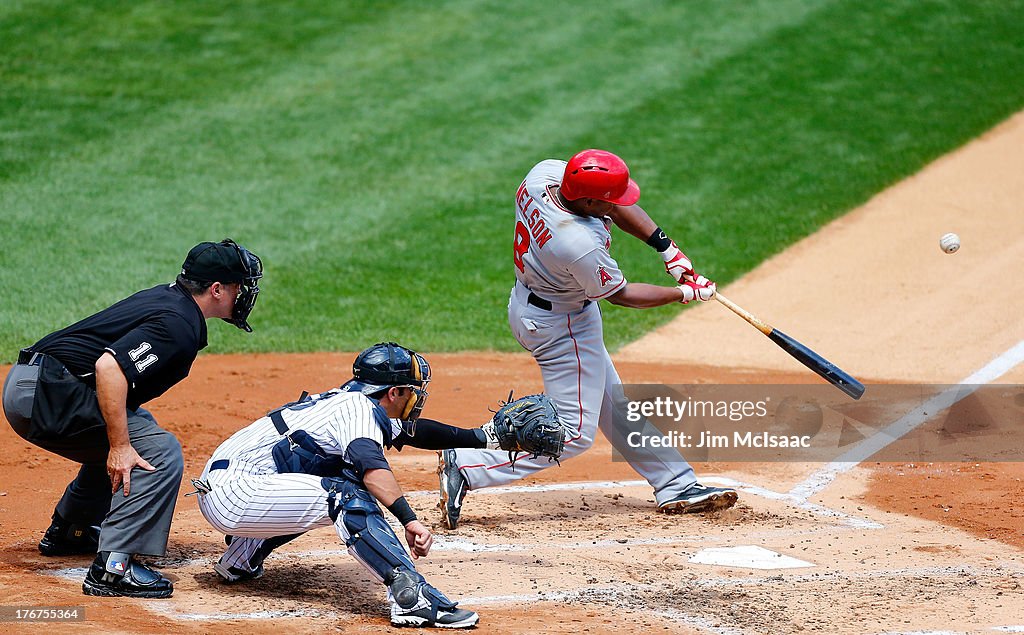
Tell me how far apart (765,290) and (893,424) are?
10.6 feet

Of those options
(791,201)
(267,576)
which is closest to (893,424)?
(267,576)

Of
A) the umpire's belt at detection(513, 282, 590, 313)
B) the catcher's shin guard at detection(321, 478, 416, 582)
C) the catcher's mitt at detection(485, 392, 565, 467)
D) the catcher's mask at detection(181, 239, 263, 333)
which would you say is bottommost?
the catcher's shin guard at detection(321, 478, 416, 582)

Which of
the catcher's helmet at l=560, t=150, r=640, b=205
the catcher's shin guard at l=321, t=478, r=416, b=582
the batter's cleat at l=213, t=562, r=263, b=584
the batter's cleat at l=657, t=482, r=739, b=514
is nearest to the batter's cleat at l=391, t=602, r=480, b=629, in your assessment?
the catcher's shin guard at l=321, t=478, r=416, b=582

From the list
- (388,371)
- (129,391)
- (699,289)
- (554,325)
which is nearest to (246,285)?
(129,391)

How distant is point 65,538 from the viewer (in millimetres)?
5371

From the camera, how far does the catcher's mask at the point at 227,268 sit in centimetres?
501

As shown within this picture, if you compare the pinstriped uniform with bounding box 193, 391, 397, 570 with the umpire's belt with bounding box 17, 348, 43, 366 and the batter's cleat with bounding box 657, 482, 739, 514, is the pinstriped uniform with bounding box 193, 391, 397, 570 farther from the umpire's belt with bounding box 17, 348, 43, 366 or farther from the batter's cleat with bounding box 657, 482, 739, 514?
the batter's cleat with bounding box 657, 482, 739, 514

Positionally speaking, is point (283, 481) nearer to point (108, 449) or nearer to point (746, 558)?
point (108, 449)

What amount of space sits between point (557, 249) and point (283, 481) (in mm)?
1766

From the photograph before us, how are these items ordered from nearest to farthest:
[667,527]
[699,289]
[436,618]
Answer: [436,618]
[667,527]
[699,289]

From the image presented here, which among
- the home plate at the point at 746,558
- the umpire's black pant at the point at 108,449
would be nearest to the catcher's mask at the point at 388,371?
the umpire's black pant at the point at 108,449

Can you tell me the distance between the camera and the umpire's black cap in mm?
5012

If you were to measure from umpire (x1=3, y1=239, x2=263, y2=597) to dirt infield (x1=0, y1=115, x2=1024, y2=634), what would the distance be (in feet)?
0.74

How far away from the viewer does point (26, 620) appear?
4.35 m
